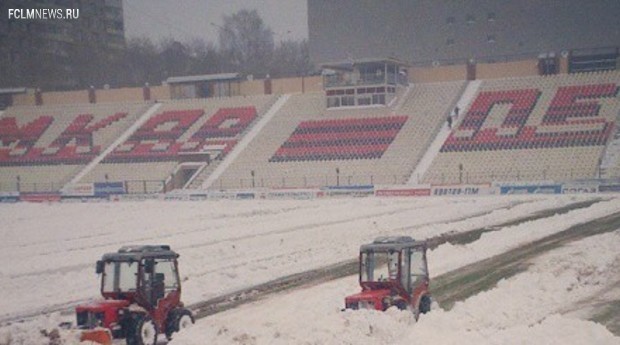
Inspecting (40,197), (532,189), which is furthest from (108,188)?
(532,189)

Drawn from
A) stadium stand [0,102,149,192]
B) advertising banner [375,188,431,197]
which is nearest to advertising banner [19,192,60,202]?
stadium stand [0,102,149,192]

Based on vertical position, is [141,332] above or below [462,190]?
above

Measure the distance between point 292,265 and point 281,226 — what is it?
11197mm

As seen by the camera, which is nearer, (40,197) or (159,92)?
(40,197)

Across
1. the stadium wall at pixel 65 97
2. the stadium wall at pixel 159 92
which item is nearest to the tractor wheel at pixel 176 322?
the stadium wall at pixel 159 92

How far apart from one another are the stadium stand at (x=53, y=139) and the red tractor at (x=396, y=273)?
5409 centimetres

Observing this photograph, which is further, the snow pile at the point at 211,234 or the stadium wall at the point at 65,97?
the stadium wall at the point at 65,97

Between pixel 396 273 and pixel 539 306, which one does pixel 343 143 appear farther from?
pixel 396 273

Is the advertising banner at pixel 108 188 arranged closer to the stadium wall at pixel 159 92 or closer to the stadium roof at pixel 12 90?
the stadium wall at pixel 159 92

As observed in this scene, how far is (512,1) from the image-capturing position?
7431 centimetres

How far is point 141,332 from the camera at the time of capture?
1291cm

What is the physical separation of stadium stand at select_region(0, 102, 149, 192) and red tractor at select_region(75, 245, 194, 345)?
172 feet

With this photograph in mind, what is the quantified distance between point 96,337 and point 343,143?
48.4m

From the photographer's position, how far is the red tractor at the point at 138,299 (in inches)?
503
